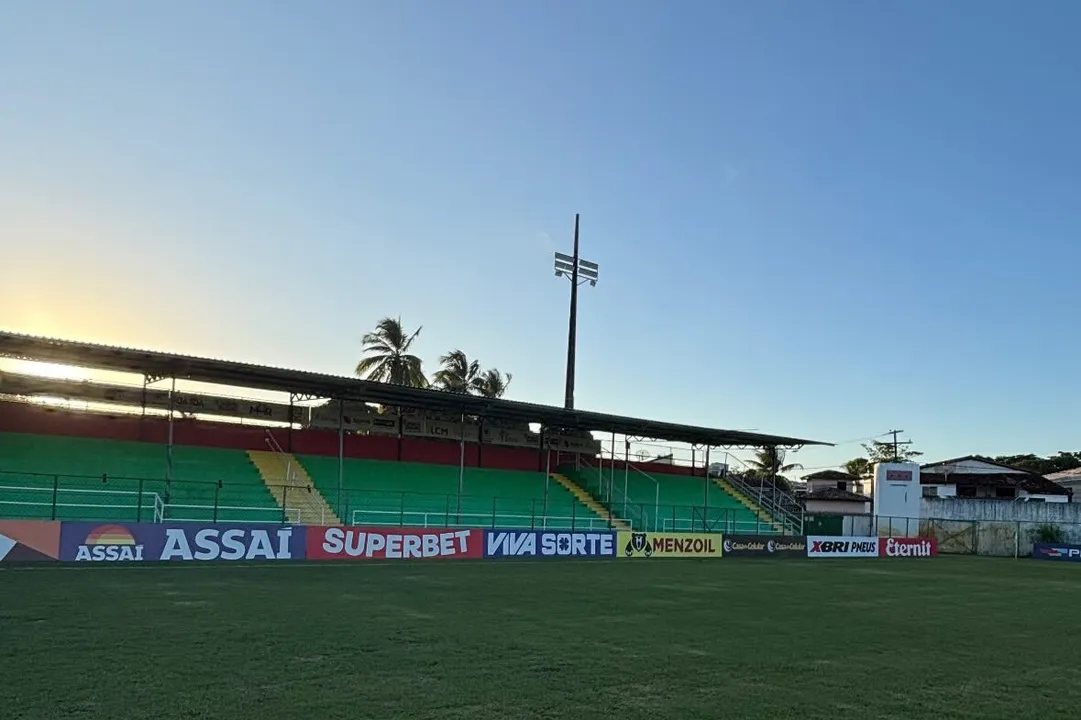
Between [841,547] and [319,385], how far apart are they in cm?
2615

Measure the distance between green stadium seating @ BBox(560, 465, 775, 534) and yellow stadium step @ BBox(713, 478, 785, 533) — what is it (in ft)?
1.10

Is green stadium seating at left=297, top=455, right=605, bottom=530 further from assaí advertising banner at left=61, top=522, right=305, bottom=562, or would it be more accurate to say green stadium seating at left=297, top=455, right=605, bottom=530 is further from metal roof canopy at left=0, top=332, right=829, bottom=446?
assaí advertising banner at left=61, top=522, right=305, bottom=562

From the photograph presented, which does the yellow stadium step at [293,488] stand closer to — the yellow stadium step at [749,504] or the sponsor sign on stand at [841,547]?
the sponsor sign on stand at [841,547]

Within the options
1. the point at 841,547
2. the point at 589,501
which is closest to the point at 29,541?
the point at 589,501

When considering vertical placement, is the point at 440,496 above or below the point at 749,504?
above

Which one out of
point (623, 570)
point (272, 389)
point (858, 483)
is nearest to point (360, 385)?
point (272, 389)

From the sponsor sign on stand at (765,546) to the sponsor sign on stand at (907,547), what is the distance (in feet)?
17.0

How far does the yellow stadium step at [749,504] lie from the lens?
46125 mm

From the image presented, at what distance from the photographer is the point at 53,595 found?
14.9 metres

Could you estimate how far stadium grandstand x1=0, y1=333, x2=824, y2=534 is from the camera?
2722 cm

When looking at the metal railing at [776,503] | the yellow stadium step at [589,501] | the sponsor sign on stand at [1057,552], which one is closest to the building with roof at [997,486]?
the sponsor sign on stand at [1057,552]

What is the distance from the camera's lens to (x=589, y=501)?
42156 millimetres

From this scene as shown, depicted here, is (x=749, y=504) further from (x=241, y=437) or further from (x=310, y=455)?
(x=241, y=437)

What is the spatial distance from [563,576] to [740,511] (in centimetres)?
2398
